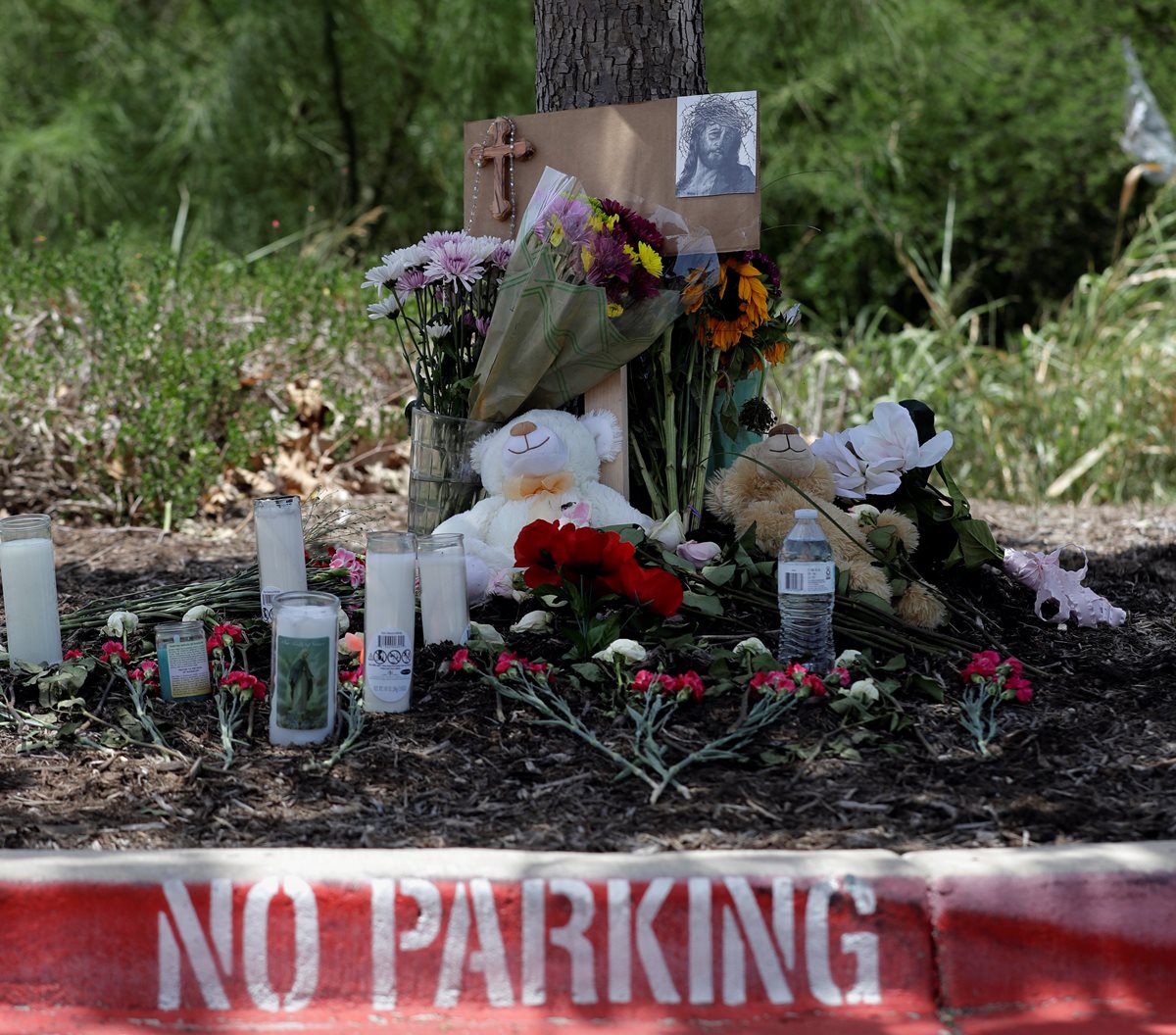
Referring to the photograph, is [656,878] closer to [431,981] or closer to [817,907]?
[817,907]

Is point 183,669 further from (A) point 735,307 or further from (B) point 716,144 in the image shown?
(B) point 716,144

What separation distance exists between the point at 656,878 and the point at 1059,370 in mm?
5587

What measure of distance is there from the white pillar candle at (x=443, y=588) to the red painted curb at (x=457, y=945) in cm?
102

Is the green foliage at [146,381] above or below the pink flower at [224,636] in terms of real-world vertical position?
above

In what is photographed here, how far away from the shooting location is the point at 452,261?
3.61m

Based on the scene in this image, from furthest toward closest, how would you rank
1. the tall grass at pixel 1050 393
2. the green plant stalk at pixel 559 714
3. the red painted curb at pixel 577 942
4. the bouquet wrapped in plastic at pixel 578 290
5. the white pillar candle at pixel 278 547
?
1. the tall grass at pixel 1050 393
2. the bouquet wrapped in plastic at pixel 578 290
3. the white pillar candle at pixel 278 547
4. the green plant stalk at pixel 559 714
5. the red painted curb at pixel 577 942

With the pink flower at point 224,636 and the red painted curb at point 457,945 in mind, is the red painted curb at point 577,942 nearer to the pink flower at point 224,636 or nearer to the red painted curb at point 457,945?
the red painted curb at point 457,945

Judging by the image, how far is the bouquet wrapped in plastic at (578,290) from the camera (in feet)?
11.3

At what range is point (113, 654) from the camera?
124 inches

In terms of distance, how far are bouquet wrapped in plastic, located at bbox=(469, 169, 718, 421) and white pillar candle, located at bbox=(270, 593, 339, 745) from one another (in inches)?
41.1

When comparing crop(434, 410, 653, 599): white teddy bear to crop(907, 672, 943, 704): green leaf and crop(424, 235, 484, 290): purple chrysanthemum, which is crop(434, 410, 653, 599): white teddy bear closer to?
crop(424, 235, 484, 290): purple chrysanthemum

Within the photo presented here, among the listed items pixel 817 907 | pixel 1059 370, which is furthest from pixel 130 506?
pixel 1059 370

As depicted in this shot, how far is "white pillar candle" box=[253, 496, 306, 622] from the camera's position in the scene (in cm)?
331

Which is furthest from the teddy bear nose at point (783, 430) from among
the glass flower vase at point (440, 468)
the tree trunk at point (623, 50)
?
the tree trunk at point (623, 50)
